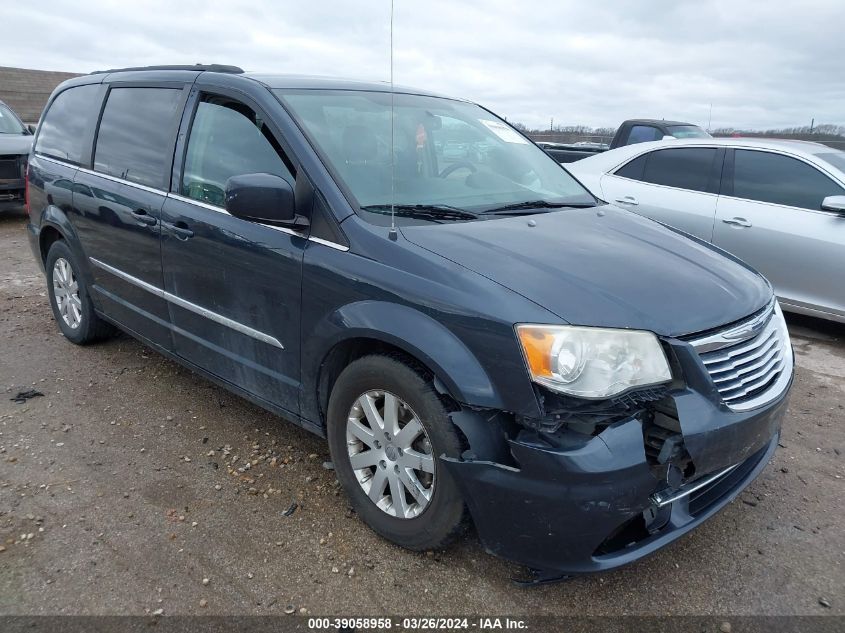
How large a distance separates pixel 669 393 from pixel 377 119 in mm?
1890

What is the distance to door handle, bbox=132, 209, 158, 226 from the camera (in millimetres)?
3414

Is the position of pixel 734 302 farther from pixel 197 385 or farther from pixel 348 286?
pixel 197 385

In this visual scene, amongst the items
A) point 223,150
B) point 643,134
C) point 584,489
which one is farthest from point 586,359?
point 643,134

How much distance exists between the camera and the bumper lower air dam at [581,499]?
2.01m

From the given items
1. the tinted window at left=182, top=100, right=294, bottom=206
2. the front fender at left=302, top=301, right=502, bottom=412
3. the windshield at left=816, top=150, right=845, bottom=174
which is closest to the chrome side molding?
the front fender at left=302, top=301, right=502, bottom=412

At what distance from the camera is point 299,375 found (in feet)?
9.23

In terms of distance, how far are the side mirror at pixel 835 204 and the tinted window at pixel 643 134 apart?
4837 mm

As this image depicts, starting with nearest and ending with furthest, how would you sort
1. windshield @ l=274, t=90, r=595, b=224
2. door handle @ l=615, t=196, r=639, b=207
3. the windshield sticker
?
windshield @ l=274, t=90, r=595, b=224 → the windshield sticker → door handle @ l=615, t=196, r=639, b=207

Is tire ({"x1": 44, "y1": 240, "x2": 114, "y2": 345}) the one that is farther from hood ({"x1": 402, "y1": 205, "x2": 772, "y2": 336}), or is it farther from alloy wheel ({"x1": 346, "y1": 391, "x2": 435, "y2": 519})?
hood ({"x1": 402, "y1": 205, "x2": 772, "y2": 336})

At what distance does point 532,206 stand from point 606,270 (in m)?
0.81

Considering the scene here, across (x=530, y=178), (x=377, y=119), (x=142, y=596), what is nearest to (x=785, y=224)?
(x=530, y=178)

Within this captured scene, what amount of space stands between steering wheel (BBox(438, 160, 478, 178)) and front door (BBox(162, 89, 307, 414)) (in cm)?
78

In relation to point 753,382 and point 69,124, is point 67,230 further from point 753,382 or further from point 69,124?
point 753,382

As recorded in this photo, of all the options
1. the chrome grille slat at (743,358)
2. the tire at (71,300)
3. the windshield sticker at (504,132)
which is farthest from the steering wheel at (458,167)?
the tire at (71,300)
